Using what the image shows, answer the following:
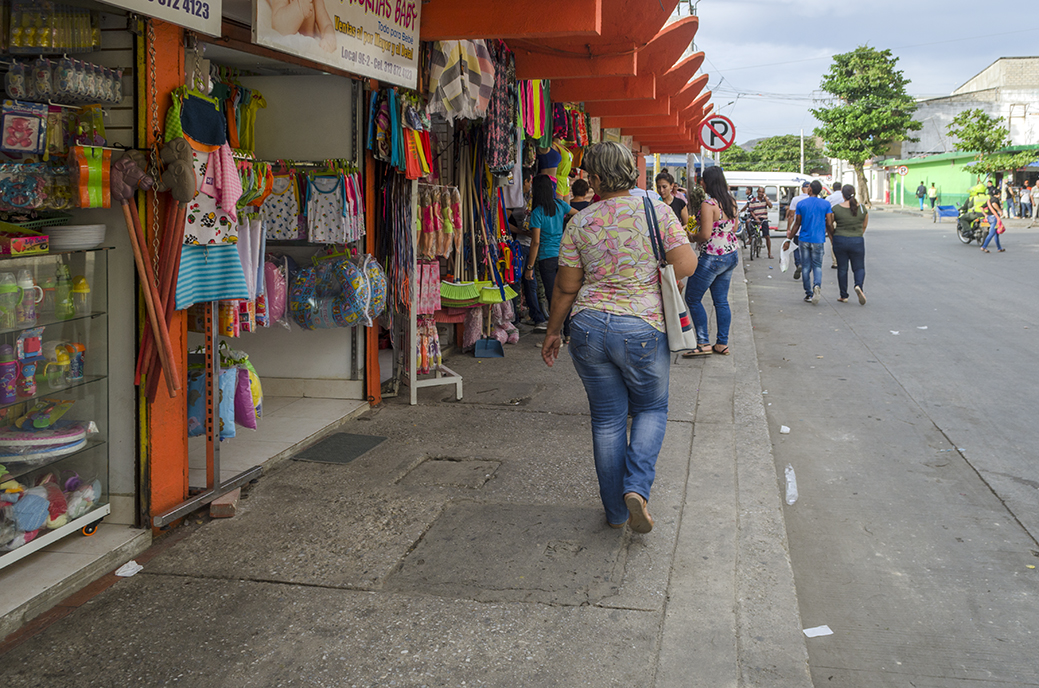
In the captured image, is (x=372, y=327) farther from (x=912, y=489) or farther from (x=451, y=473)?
(x=912, y=489)

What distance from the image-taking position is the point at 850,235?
13.6 m

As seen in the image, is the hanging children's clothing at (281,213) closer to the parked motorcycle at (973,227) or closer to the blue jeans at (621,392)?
the blue jeans at (621,392)

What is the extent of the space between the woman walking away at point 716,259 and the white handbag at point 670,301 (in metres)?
4.23

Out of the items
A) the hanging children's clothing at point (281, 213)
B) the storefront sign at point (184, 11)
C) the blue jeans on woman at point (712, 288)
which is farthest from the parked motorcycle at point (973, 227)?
the storefront sign at point (184, 11)

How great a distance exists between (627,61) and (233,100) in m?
3.96

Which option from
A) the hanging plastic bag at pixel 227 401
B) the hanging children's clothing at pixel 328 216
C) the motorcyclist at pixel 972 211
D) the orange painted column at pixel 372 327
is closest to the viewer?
the hanging plastic bag at pixel 227 401

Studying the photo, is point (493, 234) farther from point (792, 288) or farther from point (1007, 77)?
point (1007, 77)

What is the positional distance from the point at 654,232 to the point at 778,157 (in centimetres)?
9998

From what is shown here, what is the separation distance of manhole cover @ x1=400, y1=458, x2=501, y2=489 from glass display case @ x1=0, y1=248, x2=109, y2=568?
5.67 ft

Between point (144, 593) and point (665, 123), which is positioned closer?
point (144, 593)

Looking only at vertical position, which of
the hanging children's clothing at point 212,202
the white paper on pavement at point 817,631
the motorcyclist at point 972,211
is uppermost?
the motorcyclist at point 972,211

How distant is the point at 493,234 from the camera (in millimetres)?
9094

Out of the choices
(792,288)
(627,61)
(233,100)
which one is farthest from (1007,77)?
(233,100)

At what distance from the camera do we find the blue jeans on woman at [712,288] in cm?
906
